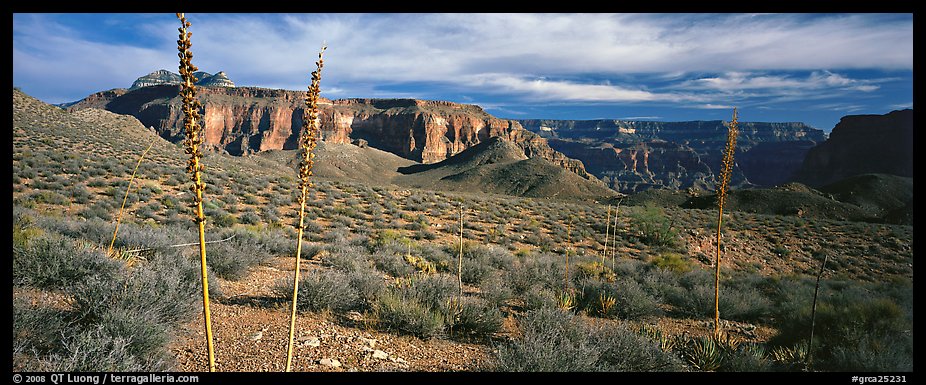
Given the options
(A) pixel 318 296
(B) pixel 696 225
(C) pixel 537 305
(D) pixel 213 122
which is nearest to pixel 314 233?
(A) pixel 318 296

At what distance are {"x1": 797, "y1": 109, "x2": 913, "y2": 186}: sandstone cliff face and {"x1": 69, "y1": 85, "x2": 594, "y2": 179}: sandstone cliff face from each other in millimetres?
69501

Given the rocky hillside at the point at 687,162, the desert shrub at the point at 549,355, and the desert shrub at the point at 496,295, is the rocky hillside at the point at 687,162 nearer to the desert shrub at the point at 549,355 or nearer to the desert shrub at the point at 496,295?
the desert shrub at the point at 496,295

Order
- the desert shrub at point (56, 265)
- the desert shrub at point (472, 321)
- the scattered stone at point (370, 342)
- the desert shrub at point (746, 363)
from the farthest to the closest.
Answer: the desert shrub at point (472, 321), the desert shrub at point (56, 265), the scattered stone at point (370, 342), the desert shrub at point (746, 363)

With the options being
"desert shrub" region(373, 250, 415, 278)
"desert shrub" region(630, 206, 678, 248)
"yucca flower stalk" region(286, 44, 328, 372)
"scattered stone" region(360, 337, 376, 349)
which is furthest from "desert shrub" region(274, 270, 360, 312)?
"desert shrub" region(630, 206, 678, 248)

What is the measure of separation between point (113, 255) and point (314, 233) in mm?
7014

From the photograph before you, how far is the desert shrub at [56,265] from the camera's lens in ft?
14.6

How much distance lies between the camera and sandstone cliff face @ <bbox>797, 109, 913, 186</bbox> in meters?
89.4

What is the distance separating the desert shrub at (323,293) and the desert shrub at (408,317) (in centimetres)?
50

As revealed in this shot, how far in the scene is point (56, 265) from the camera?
4.60 meters

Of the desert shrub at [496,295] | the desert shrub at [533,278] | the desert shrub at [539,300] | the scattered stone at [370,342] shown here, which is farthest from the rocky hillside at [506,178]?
the scattered stone at [370,342]

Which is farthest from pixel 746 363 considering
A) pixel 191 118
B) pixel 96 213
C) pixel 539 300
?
pixel 96 213

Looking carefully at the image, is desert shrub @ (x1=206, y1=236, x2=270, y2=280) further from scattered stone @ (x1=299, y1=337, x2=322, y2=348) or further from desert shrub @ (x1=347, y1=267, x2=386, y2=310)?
scattered stone @ (x1=299, y1=337, x2=322, y2=348)

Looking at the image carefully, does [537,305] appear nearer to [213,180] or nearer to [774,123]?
[213,180]
